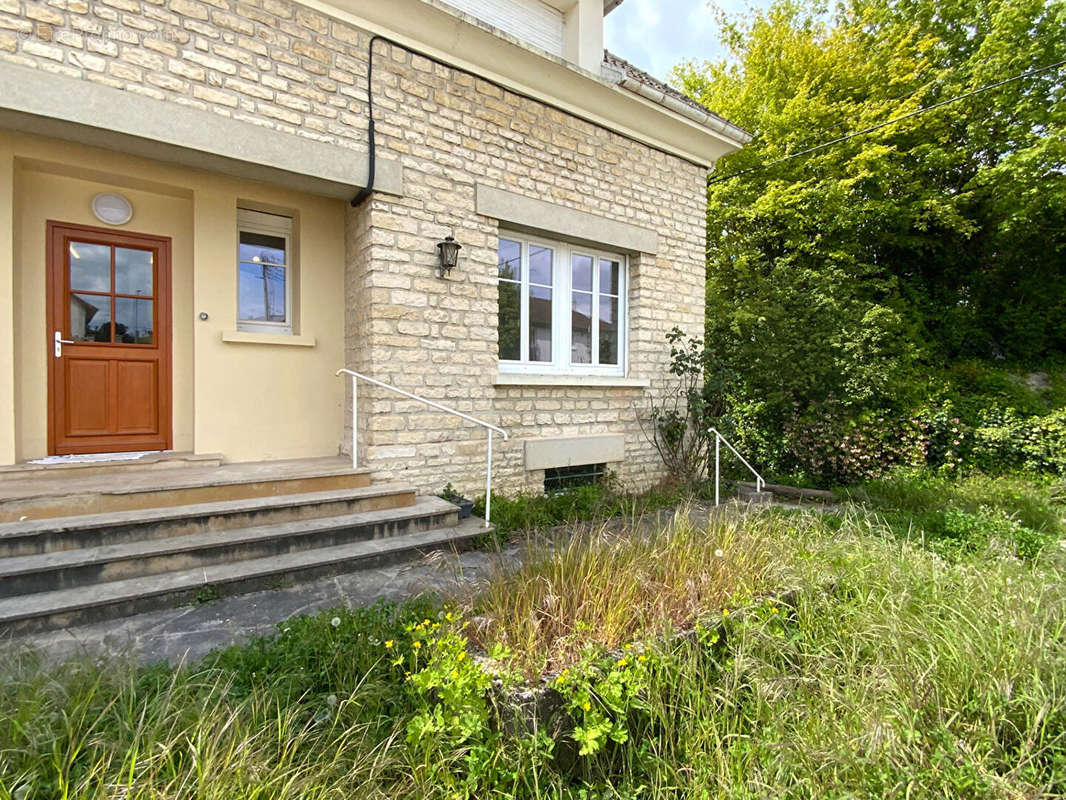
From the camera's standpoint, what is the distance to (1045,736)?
194 centimetres

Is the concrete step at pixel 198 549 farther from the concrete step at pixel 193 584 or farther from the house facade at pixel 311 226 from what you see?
the house facade at pixel 311 226

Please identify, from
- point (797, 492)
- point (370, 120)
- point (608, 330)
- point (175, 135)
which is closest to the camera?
point (175, 135)

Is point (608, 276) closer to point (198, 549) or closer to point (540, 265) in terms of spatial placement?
point (540, 265)

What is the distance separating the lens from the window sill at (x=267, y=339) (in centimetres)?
498

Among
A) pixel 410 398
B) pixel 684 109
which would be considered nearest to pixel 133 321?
pixel 410 398

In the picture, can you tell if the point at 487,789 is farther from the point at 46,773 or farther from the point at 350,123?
the point at 350,123

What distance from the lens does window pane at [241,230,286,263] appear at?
211 inches

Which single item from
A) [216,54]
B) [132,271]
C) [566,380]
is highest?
[216,54]

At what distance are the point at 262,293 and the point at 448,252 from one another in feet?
6.75

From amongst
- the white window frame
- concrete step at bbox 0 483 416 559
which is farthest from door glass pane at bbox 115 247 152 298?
the white window frame

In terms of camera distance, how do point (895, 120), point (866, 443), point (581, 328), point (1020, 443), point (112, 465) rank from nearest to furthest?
1. point (112, 465)
2. point (581, 328)
3. point (1020, 443)
4. point (866, 443)
5. point (895, 120)

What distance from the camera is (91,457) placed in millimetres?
4578

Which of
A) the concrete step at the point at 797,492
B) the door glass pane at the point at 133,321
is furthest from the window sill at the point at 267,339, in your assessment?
the concrete step at the point at 797,492

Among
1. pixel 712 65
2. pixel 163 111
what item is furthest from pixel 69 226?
pixel 712 65
